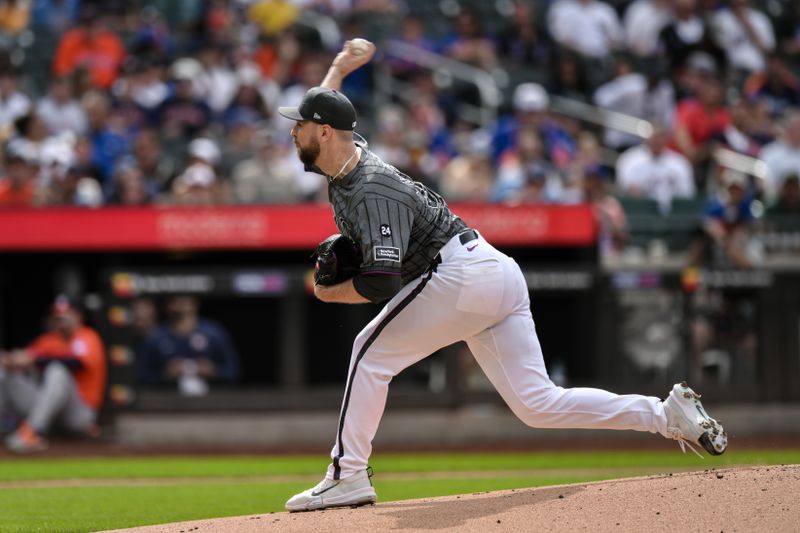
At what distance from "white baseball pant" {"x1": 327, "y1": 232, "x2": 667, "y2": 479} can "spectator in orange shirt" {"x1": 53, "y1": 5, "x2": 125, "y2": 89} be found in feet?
32.4

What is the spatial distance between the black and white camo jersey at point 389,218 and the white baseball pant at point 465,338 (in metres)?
0.09

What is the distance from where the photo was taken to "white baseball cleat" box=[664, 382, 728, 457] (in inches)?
231

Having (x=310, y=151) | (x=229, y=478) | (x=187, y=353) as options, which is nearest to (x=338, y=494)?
(x=310, y=151)

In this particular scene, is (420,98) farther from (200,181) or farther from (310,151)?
(310,151)

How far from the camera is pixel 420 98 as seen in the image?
14758 mm

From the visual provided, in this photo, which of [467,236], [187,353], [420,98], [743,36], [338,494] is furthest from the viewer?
[743,36]

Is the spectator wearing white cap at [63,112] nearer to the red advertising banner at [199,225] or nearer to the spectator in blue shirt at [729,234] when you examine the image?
the red advertising banner at [199,225]

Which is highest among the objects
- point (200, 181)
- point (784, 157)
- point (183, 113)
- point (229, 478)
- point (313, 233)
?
point (183, 113)

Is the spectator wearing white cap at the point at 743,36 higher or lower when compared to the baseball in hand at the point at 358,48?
higher

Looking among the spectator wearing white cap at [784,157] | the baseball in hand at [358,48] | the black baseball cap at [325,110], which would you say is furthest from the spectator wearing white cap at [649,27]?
the black baseball cap at [325,110]

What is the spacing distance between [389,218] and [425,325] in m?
0.54

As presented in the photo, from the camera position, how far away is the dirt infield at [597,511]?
530 centimetres

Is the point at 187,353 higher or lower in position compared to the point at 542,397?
higher

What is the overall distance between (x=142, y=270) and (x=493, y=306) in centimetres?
715
